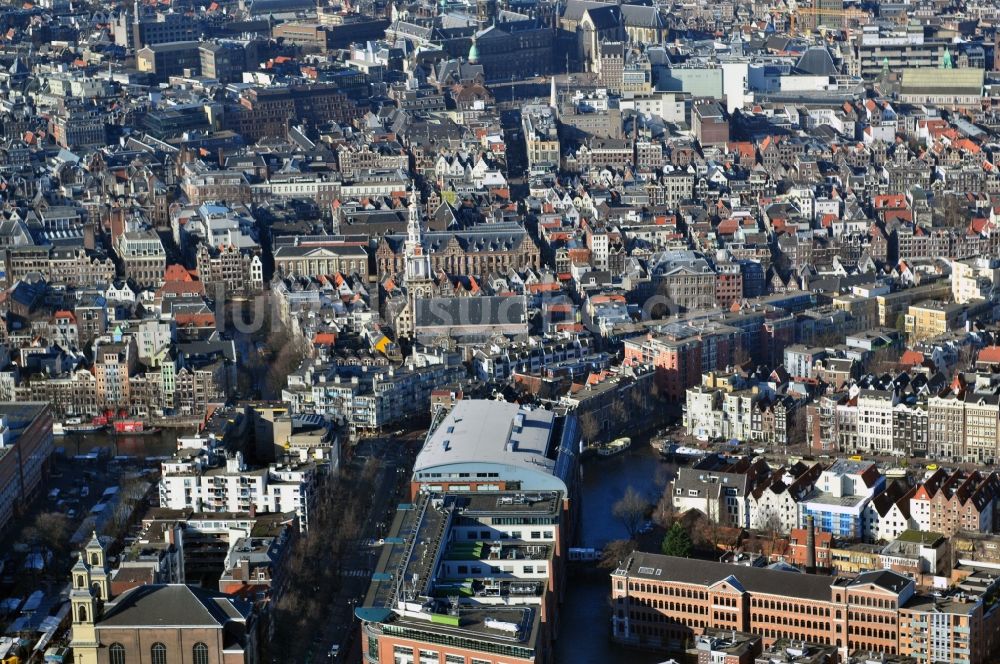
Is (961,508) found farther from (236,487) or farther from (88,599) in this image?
(88,599)

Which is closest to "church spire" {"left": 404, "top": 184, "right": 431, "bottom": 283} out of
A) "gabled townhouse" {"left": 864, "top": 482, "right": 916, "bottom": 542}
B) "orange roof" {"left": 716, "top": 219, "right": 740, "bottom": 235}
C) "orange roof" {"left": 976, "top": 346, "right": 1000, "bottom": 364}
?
"orange roof" {"left": 716, "top": 219, "right": 740, "bottom": 235}

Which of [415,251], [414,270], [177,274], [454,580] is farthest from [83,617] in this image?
[177,274]

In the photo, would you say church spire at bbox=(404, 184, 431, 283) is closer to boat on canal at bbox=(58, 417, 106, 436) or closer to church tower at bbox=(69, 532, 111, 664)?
boat on canal at bbox=(58, 417, 106, 436)

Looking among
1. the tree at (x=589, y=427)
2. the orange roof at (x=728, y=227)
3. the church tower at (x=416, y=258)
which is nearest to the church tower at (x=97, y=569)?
the tree at (x=589, y=427)

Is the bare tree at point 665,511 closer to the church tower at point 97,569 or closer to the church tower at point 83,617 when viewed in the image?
the church tower at point 97,569

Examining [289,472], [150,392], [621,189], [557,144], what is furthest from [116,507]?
[557,144]

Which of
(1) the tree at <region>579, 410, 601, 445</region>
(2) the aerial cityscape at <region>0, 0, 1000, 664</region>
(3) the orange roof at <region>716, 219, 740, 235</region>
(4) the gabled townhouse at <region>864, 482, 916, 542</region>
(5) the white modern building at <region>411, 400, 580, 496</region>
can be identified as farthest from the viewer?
(3) the orange roof at <region>716, 219, 740, 235</region>
